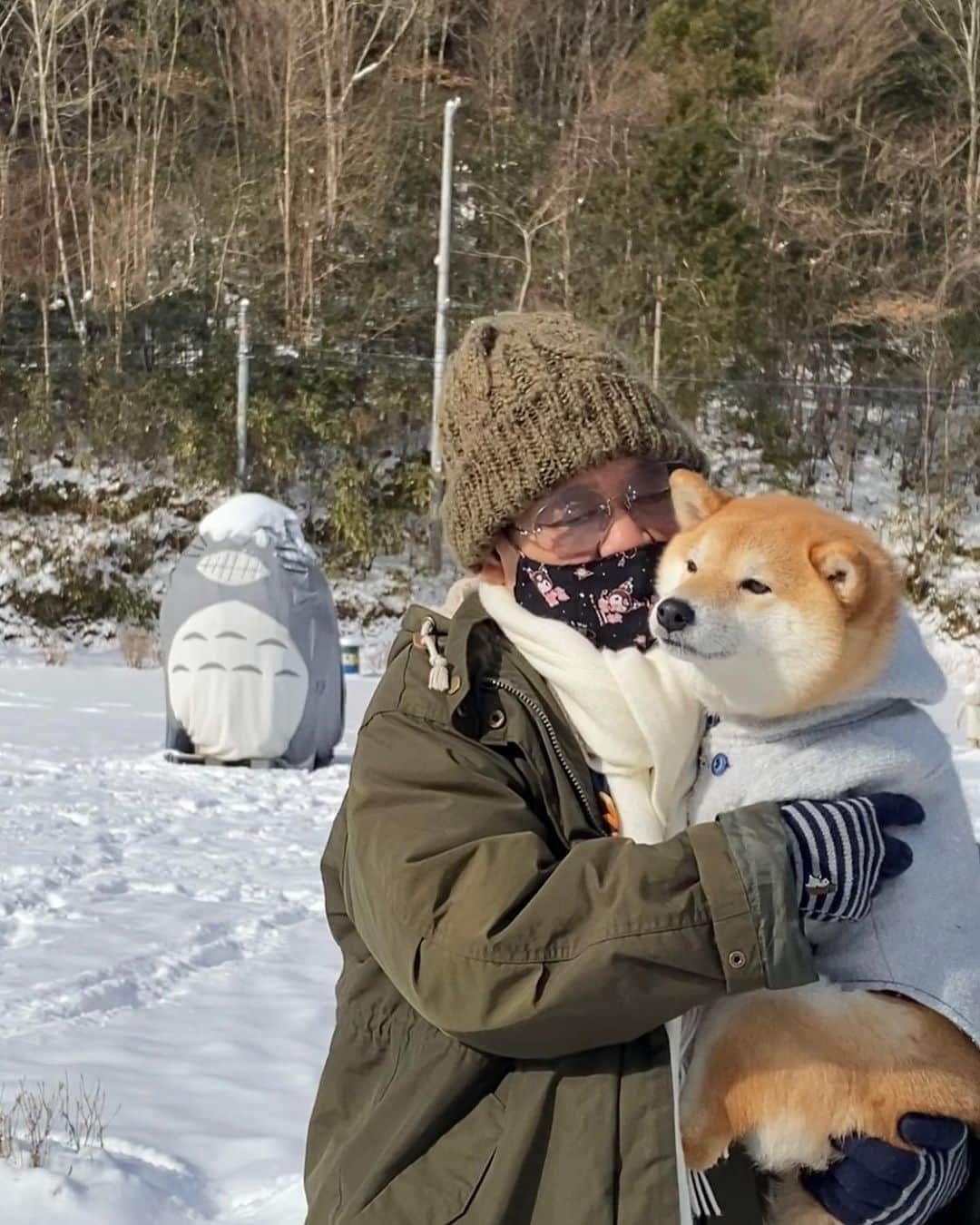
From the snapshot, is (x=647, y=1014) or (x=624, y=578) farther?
(x=624, y=578)

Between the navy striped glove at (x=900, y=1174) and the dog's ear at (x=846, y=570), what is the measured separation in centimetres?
60

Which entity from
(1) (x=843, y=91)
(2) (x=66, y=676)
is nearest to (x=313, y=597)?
(2) (x=66, y=676)

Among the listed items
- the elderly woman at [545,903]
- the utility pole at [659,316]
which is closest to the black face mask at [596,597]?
the elderly woman at [545,903]

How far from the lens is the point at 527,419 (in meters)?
1.84

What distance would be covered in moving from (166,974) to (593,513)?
304 cm

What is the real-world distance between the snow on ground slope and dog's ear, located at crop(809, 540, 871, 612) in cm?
180

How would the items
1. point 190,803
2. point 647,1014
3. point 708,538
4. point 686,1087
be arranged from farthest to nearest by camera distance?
point 190,803, point 708,538, point 686,1087, point 647,1014

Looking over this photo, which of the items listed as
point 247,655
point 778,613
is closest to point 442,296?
point 247,655

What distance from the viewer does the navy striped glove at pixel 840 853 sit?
4.75 feet

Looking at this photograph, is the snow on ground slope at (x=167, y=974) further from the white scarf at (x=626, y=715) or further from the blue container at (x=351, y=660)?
the blue container at (x=351, y=660)

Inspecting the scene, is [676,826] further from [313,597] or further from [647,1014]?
[313,597]

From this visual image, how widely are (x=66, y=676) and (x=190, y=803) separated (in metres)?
6.24

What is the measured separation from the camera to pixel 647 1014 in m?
1.41

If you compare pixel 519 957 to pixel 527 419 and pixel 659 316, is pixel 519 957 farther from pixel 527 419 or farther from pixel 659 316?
pixel 659 316
